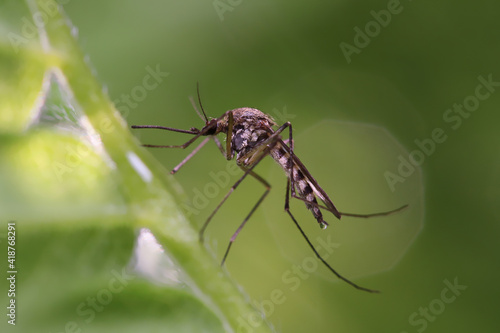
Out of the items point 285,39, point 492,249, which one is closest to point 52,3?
point 285,39

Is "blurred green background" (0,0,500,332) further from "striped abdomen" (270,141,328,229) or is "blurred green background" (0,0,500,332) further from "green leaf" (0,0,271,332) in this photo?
"green leaf" (0,0,271,332)

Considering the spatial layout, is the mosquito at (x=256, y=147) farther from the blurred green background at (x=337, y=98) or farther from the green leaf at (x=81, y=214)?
the green leaf at (x=81, y=214)
